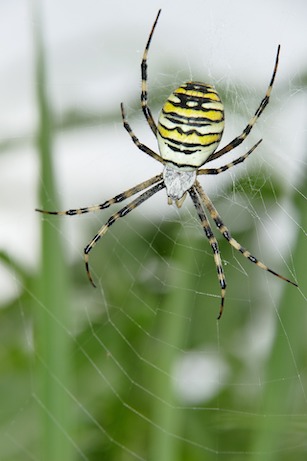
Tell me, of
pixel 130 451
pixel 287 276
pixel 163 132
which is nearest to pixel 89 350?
pixel 130 451

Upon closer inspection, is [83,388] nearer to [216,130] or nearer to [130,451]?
[130,451]

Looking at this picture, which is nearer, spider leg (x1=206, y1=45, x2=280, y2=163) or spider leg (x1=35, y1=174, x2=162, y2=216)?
spider leg (x1=206, y1=45, x2=280, y2=163)

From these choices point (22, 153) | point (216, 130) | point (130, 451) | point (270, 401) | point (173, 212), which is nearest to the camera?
point (270, 401)

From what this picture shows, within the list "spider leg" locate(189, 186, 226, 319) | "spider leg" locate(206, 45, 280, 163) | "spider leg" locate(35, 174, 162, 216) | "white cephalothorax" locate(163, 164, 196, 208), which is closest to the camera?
"spider leg" locate(206, 45, 280, 163)

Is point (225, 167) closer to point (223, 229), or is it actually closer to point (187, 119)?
point (223, 229)

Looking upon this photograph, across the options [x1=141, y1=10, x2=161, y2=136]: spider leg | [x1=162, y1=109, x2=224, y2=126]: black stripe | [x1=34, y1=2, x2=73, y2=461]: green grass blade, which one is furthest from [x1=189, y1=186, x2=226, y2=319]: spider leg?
[x1=34, y1=2, x2=73, y2=461]: green grass blade

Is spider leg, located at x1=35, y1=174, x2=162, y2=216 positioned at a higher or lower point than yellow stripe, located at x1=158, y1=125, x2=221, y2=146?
lower

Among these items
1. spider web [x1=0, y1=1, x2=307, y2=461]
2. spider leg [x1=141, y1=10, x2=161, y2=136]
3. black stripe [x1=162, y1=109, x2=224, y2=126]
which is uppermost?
spider leg [x1=141, y1=10, x2=161, y2=136]

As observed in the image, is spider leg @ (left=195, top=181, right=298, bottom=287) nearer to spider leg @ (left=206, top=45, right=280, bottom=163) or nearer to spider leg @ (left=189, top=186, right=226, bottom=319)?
spider leg @ (left=189, top=186, right=226, bottom=319)

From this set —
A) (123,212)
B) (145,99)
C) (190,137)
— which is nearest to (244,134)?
(190,137)
